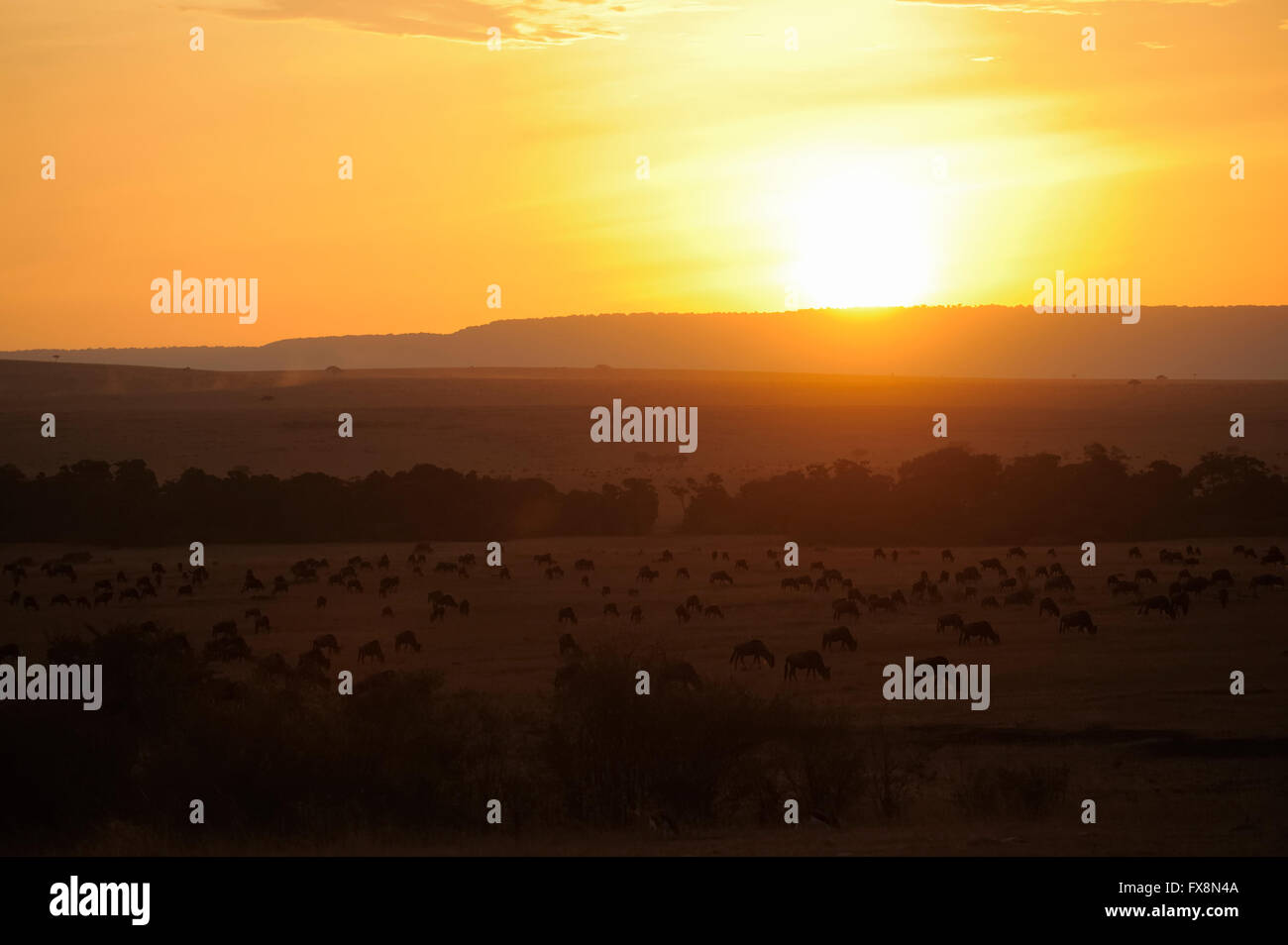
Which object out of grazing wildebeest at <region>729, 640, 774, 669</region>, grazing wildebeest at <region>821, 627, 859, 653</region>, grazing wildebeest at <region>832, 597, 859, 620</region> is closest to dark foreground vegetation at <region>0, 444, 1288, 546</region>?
grazing wildebeest at <region>832, 597, 859, 620</region>

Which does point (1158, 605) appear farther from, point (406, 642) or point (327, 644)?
point (327, 644)

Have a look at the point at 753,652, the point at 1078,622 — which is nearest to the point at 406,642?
the point at 753,652

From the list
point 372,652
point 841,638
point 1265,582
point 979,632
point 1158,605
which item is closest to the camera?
point 372,652

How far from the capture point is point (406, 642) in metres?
26.7

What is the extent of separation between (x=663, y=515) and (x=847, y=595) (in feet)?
99.1

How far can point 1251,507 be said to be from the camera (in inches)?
2200

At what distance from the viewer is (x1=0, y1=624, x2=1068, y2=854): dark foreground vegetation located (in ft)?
47.1

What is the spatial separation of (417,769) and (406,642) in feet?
40.0

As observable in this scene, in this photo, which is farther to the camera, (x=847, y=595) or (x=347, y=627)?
(x=847, y=595)

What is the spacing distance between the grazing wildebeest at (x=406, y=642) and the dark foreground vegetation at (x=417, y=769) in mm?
10339

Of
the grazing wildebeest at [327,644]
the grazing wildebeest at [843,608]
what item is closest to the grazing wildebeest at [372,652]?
the grazing wildebeest at [327,644]

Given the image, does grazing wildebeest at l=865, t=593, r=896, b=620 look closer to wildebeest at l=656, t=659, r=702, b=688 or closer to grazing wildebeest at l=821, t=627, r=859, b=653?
grazing wildebeest at l=821, t=627, r=859, b=653
